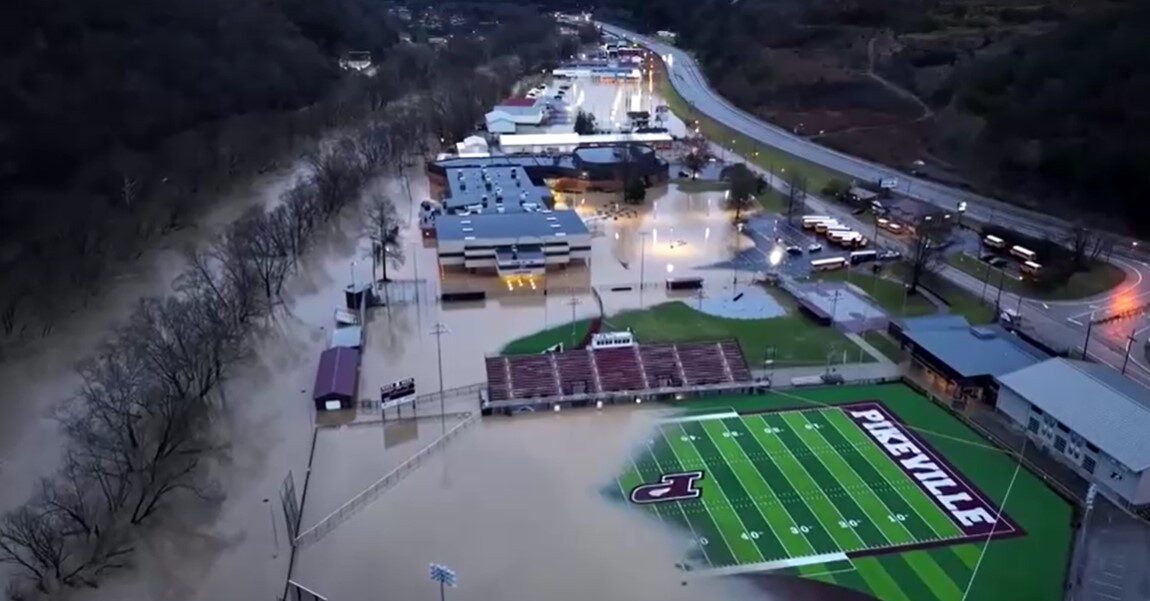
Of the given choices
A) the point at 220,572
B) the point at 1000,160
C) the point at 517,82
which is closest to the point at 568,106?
the point at 517,82

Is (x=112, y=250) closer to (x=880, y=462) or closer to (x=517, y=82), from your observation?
(x=880, y=462)

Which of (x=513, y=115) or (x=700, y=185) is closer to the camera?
(x=700, y=185)

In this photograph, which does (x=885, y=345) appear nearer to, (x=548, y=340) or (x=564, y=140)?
(x=548, y=340)

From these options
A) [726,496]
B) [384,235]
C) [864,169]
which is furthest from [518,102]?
[726,496]

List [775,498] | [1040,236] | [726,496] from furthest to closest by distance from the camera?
[1040,236]
[726,496]
[775,498]

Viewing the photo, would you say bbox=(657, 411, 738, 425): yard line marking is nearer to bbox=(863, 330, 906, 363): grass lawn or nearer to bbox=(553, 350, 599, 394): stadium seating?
bbox=(553, 350, 599, 394): stadium seating

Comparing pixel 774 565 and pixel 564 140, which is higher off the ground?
pixel 564 140

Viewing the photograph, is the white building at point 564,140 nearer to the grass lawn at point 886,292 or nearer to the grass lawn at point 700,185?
the grass lawn at point 700,185

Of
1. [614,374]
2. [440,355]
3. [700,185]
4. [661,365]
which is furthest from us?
[700,185]
